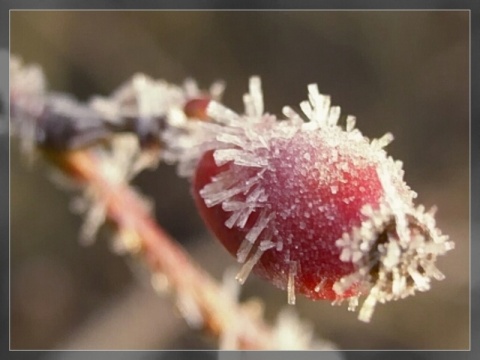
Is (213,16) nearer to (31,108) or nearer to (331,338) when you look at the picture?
(331,338)

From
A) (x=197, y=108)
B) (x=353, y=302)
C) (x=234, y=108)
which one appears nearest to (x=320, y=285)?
(x=353, y=302)

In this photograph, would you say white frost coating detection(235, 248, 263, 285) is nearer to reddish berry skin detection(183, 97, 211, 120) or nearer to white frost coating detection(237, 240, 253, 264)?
white frost coating detection(237, 240, 253, 264)

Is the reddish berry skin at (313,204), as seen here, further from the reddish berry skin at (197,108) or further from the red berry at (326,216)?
the reddish berry skin at (197,108)

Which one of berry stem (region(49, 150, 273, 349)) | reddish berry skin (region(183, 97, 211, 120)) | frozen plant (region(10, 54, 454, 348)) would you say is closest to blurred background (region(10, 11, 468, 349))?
berry stem (region(49, 150, 273, 349))

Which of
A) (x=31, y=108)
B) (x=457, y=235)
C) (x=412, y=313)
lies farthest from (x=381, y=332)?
(x=31, y=108)

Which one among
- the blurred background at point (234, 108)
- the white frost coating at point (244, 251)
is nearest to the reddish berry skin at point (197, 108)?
the white frost coating at point (244, 251)

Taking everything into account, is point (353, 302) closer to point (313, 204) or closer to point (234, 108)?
point (313, 204)
